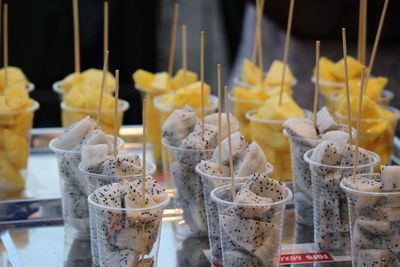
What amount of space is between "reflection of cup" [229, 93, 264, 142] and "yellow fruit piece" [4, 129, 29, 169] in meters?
0.64


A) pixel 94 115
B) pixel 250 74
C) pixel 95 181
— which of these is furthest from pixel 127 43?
pixel 95 181

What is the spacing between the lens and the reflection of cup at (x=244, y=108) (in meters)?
2.63

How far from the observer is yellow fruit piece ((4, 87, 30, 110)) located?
7.90ft

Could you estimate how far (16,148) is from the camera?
8.01 feet

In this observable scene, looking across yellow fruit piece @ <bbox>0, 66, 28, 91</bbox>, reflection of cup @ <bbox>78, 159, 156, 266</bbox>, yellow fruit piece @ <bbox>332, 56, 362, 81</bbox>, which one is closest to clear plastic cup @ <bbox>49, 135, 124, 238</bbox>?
reflection of cup @ <bbox>78, 159, 156, 266</bbox>

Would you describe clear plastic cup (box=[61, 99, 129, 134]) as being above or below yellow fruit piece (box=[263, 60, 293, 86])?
below

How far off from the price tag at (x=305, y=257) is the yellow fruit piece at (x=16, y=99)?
88 centimetres

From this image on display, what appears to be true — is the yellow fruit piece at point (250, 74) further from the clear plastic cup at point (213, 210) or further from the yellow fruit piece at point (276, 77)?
the clear plastic cup at point (213, 210)

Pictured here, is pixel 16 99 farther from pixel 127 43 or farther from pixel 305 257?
pixel 127 43

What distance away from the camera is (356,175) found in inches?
72.0

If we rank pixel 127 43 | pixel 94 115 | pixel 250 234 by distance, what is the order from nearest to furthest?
pixel 250 234 → pixel 94 115 → pixel 127 43

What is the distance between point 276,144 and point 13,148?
73 cm

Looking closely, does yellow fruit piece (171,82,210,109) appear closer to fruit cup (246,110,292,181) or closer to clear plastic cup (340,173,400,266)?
fruit cup (246,110,292,181)

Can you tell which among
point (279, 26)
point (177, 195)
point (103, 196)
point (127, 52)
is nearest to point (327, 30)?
point (279, 26)
